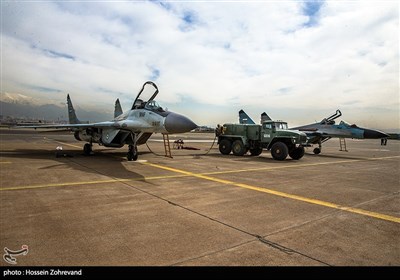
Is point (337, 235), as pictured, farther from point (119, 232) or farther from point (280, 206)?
point (119, 232)

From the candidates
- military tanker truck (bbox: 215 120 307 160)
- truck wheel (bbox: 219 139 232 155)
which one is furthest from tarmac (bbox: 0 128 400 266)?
truck wheel (bbox: 219 139 232 155)

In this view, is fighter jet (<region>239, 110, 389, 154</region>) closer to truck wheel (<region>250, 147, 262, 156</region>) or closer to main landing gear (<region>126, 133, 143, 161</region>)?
truck wheel (<region>250, 147, 262, 156</region>)

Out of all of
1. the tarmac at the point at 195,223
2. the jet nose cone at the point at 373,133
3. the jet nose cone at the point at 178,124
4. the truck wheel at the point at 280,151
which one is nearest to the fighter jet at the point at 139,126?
the jet nose cone at the point at 178,124

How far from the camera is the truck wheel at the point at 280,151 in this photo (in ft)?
47.8

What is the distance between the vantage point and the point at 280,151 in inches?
580

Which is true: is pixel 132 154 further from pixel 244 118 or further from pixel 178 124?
pixel 244 118

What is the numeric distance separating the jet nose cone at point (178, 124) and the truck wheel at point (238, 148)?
647cm

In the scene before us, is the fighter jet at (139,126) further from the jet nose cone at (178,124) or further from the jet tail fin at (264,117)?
the jet tail fin at (264,117)

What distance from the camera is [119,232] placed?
3.81 metres

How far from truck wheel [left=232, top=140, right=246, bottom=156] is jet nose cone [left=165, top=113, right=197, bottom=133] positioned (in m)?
6.47

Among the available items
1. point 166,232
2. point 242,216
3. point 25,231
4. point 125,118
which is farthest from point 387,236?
point 125,118

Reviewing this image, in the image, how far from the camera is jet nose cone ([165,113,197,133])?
35.4 ft

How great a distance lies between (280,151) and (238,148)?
116 inches
